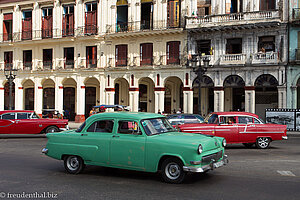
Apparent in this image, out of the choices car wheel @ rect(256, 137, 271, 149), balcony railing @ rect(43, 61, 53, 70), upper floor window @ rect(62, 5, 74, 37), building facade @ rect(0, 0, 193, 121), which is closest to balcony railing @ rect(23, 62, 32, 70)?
building facade @ rect(0, 0, 193, 121)

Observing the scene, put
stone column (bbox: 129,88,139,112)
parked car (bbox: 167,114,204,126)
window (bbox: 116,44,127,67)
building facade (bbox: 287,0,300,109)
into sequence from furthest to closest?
window (bbox: 116,44,127,67)
stone column (bbox: 129,88,139,112)
building facade (bbox: 287,0,300,109)
parked car (bbox: 167,114,204,126)

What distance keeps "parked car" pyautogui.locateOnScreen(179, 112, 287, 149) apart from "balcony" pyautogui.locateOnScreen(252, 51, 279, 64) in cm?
1285

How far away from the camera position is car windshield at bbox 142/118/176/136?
311 inches

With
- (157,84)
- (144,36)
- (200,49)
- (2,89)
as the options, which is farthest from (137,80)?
(2,89)

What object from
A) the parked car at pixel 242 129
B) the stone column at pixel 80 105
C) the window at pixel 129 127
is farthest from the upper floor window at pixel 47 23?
the window at pixel 129 127

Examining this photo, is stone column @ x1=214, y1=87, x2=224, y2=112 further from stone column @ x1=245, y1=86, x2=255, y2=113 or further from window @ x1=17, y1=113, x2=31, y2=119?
window @ x1=17, y1=113, x2=31, y2=119

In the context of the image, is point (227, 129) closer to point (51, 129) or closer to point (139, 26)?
point (51, 129)

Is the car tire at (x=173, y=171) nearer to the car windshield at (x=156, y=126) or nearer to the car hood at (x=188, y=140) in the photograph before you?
the car hood at (x=188, y=140)

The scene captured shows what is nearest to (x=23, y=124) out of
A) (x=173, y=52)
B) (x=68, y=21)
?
(x=173, y=52)

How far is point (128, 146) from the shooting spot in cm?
784

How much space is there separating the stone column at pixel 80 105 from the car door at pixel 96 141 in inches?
945

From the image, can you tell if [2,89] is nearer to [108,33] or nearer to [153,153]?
[108,33]

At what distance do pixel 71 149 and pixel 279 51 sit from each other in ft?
70.2

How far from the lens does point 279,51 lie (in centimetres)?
2541
